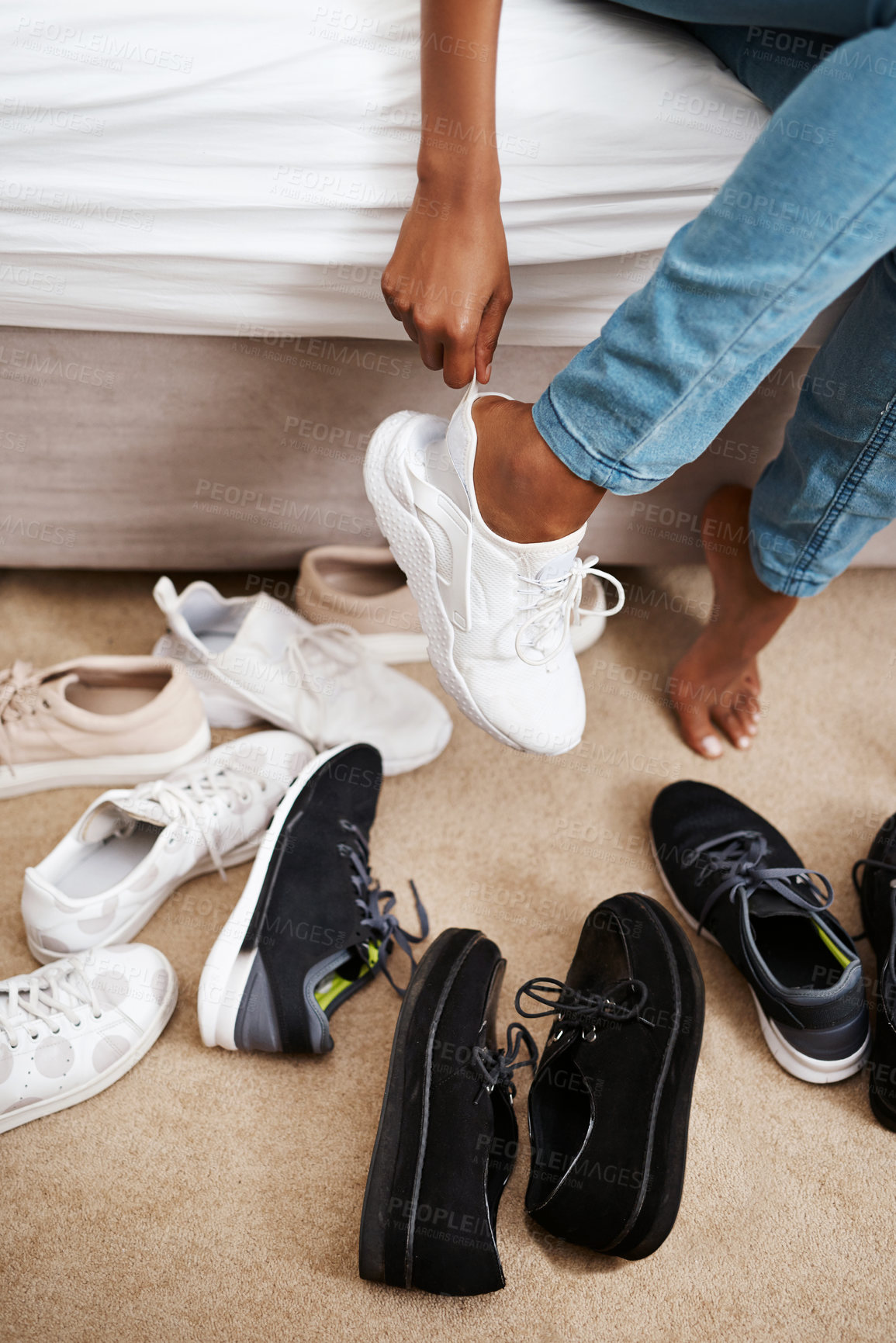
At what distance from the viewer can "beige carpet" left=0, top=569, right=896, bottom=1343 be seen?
647 millimetres

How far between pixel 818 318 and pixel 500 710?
56 centimetres

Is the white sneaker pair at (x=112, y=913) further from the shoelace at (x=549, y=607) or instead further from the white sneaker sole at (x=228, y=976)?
the shoelace at (x=549, y=607)

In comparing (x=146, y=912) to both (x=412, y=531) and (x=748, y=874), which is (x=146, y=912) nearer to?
(x=412, y=531)

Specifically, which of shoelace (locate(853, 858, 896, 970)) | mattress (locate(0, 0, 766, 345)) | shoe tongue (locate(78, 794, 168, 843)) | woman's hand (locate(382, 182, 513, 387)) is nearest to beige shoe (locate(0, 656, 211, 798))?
shoe tongue (locate(78, 794, 168, 843))

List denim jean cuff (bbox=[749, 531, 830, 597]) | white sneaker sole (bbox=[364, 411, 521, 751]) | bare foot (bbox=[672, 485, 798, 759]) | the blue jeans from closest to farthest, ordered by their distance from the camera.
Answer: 1. the blue jeans
2. white sneaker sole (bbox=[364, 411, 521, 751])
3. denim jean cuff (bbox=[749, 531, 830, 597])
4. bare foot (bbox=[672, 485, 798, 759])

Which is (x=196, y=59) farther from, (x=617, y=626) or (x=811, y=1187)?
(x=811, y=1187)

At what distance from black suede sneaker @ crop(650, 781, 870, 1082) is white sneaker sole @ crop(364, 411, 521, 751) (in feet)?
0.83

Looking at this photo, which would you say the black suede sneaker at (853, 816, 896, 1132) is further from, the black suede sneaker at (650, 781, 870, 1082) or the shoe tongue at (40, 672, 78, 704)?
the shoe tongue at (40, 672, 78, 704)

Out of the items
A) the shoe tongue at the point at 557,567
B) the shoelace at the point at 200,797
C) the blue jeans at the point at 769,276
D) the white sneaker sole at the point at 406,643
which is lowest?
the shoelace at the point at 200,797

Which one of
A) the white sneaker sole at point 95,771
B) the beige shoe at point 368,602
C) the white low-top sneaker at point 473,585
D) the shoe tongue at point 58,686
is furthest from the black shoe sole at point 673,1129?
the shoe tongue at point 58,686

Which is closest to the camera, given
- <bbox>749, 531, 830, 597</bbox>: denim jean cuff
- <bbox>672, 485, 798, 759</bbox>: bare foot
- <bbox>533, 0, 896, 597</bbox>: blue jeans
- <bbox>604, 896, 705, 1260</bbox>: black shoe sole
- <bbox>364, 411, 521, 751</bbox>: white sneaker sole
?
<bbox>533, 0, 896, 597</bbox>: blue jeans

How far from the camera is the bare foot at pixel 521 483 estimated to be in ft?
2.05

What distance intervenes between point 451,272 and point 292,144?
0.22m

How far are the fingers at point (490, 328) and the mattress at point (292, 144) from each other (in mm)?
122
